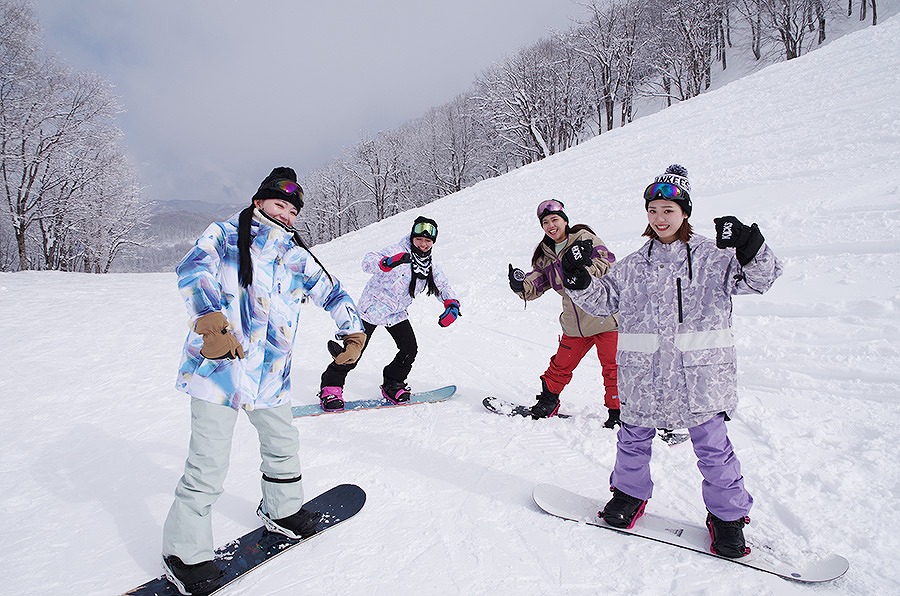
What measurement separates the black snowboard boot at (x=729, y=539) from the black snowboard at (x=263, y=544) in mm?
2165

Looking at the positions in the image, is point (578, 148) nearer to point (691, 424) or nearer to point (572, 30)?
point (691, 424)

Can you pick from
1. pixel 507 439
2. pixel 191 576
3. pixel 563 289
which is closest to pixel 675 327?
pixel 563 289

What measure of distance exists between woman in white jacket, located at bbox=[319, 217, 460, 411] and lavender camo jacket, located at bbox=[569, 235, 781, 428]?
2.44 m

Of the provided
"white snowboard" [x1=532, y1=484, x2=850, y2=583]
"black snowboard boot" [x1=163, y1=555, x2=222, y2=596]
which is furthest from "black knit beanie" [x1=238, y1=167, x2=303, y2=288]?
"white snowboard" [x1=532, y1=484, x2=850, y2=583]

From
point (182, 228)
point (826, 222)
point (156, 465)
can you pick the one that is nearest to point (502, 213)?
point (826, 222)

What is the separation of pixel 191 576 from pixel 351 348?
1419mm

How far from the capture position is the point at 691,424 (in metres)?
2.46

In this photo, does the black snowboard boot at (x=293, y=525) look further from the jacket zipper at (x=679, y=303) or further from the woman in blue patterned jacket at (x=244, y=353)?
the jacket zipper at (x=679, y=303)

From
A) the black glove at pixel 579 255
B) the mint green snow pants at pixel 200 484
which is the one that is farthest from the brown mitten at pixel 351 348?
the black glove at pixel 579 255

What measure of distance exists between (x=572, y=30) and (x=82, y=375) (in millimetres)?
46066

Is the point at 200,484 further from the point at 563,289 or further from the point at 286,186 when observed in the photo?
the point at 563,289

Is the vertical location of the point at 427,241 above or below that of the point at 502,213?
below

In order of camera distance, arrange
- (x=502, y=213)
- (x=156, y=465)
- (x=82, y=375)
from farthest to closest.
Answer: (x=502, y=213) → (x=82, y=375) → (x=156, y=465)

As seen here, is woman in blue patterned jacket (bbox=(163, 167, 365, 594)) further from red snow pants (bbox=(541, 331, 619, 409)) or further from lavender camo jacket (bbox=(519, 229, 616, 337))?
red snow pants (bbox=(541, 331, 619, 409))
